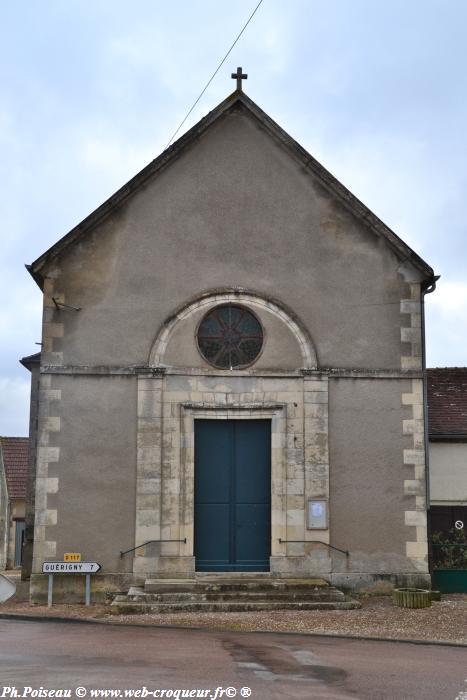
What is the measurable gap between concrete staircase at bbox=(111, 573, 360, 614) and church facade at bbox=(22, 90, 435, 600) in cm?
55

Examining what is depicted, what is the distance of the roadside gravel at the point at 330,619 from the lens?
422 inches

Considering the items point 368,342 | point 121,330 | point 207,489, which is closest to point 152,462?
point 207,489

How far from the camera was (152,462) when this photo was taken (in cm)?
1404

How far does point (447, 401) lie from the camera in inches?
689

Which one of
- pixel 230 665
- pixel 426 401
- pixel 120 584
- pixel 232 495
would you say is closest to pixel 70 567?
pixel 120 584

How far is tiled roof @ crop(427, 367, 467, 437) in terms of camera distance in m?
16.7

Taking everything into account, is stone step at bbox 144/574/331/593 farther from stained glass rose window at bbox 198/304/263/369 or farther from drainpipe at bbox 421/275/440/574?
stained glass rose window at bbox 198/304/263/369

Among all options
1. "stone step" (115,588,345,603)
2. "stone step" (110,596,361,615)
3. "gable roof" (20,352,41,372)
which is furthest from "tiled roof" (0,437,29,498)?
"stone step" (110,596,361,615)

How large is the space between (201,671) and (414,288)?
865 centimetres

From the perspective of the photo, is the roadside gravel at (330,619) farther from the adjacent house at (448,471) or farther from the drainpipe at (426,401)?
the adjacent house at (448,471)

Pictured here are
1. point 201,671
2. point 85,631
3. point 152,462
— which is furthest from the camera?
point 152,462

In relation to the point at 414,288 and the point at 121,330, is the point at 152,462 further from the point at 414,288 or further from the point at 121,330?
the point at 414,288

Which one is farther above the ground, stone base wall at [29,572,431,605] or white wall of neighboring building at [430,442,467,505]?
white wall of neighboring building at [430,442,467,505]

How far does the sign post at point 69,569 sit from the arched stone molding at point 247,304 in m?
3.38
